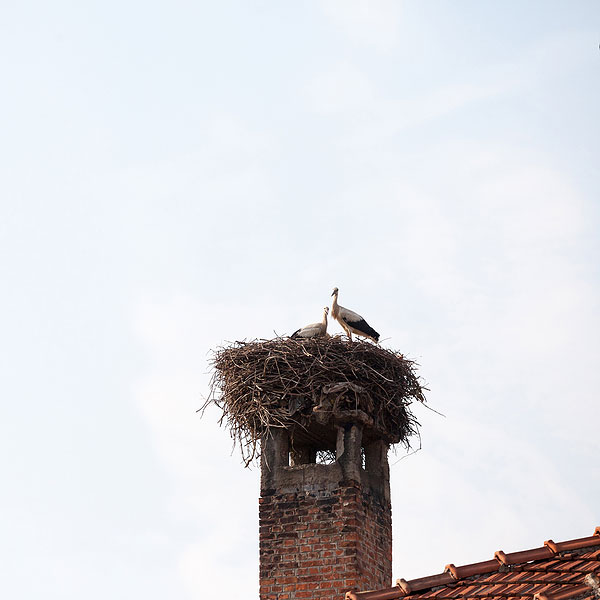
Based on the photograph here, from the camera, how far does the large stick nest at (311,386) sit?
11680 mm

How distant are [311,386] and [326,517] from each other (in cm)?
144

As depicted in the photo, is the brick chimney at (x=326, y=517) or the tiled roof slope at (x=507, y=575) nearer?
the tiled roof slope at (x=507, y=575)

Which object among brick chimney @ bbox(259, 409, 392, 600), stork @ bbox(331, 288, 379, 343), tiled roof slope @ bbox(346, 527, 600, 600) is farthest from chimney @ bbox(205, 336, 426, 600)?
tiled roof slope @ bbox(346, 527, 600, 600)

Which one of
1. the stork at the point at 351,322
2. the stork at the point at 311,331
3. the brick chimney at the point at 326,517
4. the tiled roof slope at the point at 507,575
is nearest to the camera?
the tiled roof slope at the point at 507,575

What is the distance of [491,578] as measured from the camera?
7.36 metres

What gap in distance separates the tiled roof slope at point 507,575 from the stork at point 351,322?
6.25 m

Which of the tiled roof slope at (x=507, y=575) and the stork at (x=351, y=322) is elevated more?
the stork at (x=351, y=322)

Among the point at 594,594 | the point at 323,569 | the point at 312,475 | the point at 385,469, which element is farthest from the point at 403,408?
the point at 594,594

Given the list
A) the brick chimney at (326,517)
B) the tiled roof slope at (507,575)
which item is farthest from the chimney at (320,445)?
the tiled roof slope at (507,575)

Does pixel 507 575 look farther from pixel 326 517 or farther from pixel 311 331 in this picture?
pixel 311 331

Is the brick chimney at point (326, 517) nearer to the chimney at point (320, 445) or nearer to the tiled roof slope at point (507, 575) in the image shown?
the chimney at point (320, 445)

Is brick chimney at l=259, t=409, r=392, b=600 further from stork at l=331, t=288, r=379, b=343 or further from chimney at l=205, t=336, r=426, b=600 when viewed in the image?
Answer: stork at l=331, t=288, r=379, b=343

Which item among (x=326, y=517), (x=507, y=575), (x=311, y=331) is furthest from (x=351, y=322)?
(x=507, y=575)

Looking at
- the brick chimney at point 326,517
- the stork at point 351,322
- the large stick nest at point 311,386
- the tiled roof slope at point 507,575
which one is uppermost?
the stork at point 351,322
